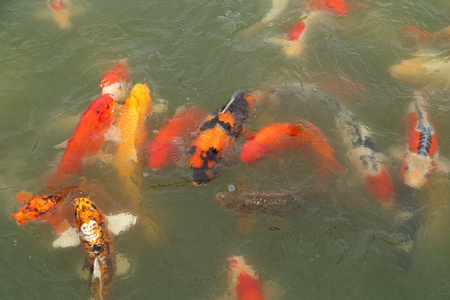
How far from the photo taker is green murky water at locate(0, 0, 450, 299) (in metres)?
5.21

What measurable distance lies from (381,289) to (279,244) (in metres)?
1.58

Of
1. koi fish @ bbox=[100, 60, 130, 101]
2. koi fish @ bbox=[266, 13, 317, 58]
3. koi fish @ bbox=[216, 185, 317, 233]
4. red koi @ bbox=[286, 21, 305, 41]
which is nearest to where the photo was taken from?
koi fish @ bbox=[216, 185, 317, 233]

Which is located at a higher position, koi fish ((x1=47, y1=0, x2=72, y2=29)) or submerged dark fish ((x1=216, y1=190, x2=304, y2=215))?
koi fish ((x1=47, y1=0, x2=72, y2=29))

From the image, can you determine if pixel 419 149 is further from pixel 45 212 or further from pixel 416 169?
A: pixel 45 212

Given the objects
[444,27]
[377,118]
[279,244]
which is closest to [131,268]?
[279,244]

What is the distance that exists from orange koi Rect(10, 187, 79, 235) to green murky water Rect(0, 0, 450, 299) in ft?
0.51

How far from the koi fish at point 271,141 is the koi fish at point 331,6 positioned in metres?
4.02

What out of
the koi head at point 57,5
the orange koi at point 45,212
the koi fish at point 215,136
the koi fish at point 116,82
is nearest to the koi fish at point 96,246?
the orange koi at point 45,212

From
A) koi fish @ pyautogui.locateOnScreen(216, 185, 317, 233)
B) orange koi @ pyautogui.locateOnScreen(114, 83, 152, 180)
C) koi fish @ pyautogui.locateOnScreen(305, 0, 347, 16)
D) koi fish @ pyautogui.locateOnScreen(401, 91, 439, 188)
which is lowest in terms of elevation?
koi fish @ pyautogui.locateOnScreen(401, 91, 439, 188)

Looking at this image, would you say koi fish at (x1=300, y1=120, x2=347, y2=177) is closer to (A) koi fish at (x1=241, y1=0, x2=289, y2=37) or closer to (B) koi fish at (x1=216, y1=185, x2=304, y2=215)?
(B) koi fish at (x1=216, y1=185, x2=304, y2=215)

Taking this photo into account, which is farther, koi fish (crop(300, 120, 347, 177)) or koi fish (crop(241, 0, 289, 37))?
koi fish (crop(241, 0, 289, 37))

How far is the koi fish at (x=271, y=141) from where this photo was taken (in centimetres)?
620

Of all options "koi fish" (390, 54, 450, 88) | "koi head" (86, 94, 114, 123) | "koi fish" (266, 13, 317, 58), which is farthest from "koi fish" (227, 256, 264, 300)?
"koi fish" (390, 54, 450, 88)

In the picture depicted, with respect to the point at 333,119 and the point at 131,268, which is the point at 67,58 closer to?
the point at 131,268
